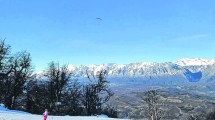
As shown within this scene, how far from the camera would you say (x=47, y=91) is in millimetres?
90000

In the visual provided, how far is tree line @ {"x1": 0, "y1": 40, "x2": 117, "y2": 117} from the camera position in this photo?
83.7 metres

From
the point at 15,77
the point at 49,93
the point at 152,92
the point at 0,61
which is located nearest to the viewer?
the point at 0,61

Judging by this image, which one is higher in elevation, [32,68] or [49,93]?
[32,68]

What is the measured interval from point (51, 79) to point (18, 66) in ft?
31.5

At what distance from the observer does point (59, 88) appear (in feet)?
293

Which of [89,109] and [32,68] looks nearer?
[32,68]

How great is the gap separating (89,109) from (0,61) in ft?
90.9

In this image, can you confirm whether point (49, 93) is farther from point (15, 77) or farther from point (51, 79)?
point (15, 77)

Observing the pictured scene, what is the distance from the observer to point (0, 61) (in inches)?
3051

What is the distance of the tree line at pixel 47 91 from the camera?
8369 cm

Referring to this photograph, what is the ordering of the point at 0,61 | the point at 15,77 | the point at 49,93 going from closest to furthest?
1. the point at 0,61
2. the point at 15,77
3. the point at 49,93

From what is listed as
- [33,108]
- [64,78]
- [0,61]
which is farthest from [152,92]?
[0,61]

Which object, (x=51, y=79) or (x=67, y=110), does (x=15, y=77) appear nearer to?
(x=51, y=79)

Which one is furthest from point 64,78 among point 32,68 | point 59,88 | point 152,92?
point 152,92
